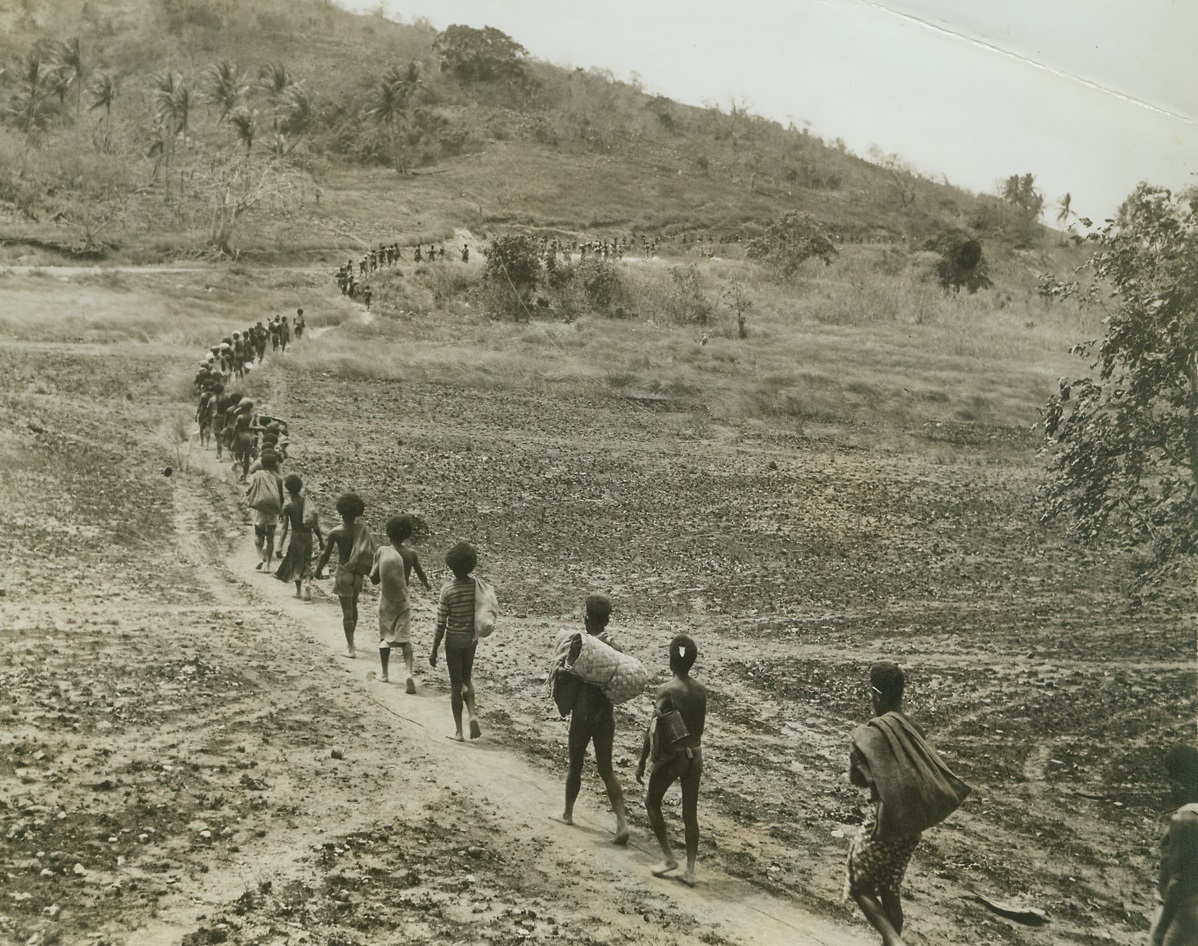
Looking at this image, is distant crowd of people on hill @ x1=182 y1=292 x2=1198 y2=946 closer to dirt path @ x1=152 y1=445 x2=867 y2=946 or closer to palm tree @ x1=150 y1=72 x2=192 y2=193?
dirt path @ x1=152 y1=445 x2=867 y2=946

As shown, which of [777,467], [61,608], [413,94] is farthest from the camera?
[413,94]

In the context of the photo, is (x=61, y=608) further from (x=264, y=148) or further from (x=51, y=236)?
(x=264, y=148)

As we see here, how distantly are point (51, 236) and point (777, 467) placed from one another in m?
7.21

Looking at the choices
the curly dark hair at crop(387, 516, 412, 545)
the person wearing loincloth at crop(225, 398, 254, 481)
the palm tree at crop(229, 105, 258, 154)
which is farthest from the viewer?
the palm tree at crop(229, 105, 258, 154)

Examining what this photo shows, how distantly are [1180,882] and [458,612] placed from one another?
12.3ft

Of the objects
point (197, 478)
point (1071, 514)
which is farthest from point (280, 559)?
point (1071, 514)

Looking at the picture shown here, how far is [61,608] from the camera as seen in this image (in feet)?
21.1

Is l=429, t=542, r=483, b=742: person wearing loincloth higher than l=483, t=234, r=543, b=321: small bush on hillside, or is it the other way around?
l=483, t=234, r=543, b=321: small bush on hillside

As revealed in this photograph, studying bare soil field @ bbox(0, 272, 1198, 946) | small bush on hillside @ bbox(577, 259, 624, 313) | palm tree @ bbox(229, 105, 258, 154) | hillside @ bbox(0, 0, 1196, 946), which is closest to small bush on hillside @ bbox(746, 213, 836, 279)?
hillside @ bbox(0, 0, 1196, 946)

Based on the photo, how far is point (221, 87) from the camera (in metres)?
10.4

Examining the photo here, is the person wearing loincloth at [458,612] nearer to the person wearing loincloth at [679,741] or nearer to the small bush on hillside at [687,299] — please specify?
the person wearing loincloth at [679,741]

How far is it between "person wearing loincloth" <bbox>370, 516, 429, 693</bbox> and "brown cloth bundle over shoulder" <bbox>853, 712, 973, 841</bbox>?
3455 mm

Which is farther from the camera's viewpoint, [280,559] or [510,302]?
[510,302]

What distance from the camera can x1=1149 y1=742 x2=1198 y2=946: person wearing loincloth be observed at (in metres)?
3.95
